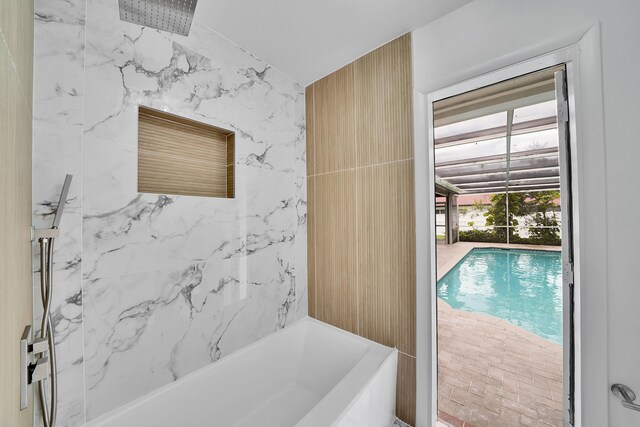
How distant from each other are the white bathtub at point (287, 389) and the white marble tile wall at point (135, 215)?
93mm

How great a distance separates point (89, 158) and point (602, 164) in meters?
2.26

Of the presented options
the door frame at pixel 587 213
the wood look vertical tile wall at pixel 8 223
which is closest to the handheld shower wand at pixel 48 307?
the wood look vertical tile wall at pixel 8 223

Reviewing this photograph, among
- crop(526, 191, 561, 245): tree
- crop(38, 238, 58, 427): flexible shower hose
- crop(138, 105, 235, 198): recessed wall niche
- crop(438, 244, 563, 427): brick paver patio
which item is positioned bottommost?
crop(438, 244, 563, 427): brick paver patio

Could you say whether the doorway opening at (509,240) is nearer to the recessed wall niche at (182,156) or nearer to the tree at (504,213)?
the tree at (504,213)

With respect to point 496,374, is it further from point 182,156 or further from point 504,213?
point 182,156

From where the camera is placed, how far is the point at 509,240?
6.85 ft

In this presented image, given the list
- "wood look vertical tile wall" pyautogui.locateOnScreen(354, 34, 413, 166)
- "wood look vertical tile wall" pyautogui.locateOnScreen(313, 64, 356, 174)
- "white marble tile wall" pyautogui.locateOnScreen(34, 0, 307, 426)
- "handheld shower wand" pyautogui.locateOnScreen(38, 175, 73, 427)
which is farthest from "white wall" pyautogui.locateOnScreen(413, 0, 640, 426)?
"handheld shower wand" pyautogui.locateOnScreen(38, 175, 73, 427)

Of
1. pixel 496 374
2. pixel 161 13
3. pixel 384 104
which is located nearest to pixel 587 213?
pixel 384 104

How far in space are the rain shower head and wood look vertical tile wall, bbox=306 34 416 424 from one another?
1.18 meters

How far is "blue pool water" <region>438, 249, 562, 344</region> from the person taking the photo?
6.73ft

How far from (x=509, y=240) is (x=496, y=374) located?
1.18 metres

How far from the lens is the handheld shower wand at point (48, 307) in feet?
2.90

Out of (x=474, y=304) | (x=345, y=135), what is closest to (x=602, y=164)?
(x=345, y=135)

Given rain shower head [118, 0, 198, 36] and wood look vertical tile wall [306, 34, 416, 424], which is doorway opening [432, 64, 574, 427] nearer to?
wood look vertical tile wall [306, 34, 416, 424]
